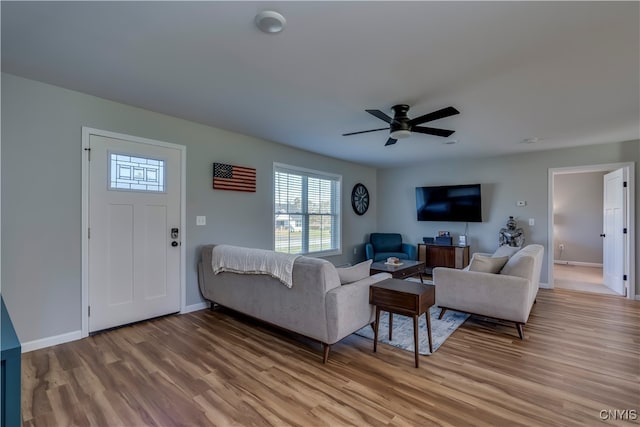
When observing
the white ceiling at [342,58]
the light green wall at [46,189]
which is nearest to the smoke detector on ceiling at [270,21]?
the white ceiling at [342,58]

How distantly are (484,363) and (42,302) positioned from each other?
3.91 metres

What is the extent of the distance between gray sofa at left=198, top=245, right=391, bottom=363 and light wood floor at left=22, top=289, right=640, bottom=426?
0.81ft

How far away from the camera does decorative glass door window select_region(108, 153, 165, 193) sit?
3.15m

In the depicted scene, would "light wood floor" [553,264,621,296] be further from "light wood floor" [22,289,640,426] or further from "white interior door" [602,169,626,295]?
"light wood floor" [22,289,640,426]

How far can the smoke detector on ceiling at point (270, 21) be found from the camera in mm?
1739

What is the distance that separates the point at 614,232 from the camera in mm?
4828

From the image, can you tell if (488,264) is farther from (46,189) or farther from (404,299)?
(46,189)

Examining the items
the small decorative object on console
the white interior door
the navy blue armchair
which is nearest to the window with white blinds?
the navy blue armchair

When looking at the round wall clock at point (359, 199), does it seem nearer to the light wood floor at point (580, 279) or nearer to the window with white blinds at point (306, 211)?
Answer: the window with white blinds at point (306, 211)

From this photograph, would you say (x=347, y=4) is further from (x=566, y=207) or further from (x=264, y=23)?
(x=566, y=207)

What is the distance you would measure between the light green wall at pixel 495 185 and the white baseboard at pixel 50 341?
5.79m

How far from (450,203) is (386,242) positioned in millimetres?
1504

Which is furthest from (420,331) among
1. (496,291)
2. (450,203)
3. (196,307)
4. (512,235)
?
(450,203)

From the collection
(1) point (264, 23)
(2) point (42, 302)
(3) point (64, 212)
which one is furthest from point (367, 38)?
(2) point (42, 302)
